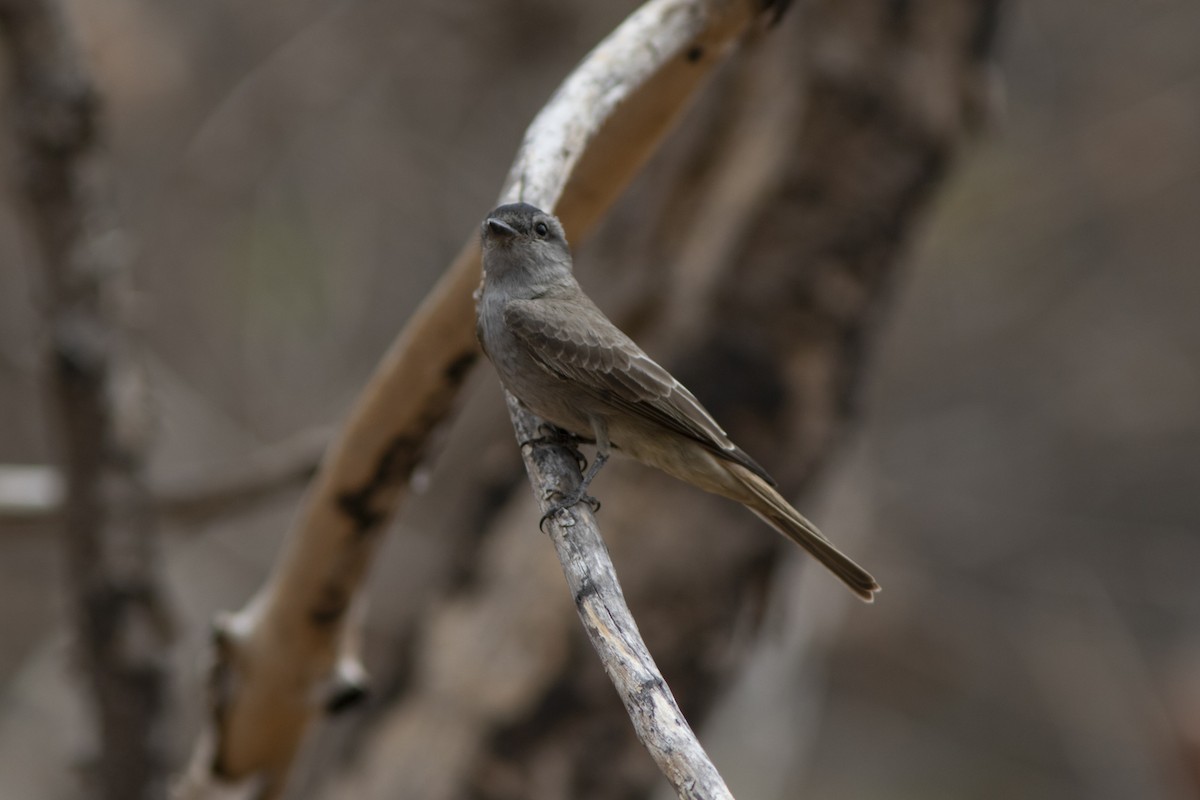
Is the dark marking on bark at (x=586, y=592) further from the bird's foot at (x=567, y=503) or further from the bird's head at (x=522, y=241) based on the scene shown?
the bird's head at (x=522, y=241)

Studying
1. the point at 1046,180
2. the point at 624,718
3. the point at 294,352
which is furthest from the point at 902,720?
the point at 624,718

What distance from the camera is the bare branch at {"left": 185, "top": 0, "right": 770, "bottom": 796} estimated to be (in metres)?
3.52

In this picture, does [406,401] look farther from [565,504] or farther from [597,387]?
[565,504]

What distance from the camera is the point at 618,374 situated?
3791 mm

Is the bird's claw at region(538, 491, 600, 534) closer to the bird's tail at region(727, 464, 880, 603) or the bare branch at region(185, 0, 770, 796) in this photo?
the bird's tail at region(727, 464, 880, 603)

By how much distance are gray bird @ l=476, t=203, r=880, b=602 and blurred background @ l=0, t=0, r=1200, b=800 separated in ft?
15.6

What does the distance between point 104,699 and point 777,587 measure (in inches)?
129

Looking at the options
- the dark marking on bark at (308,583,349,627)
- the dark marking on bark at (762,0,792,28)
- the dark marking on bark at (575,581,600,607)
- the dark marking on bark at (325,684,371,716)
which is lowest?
the dark marking on bark at (575,581,600,607)

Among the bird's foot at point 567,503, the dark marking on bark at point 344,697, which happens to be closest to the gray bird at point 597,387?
the bird's foot at point 567,503

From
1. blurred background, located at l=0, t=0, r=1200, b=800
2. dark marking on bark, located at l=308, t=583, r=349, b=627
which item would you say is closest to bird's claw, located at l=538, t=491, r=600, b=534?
dark marking on bark, located at l=308, t=583, r=349, b=627

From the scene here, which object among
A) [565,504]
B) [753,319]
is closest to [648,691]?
[565,504]

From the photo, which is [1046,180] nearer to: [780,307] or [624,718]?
[780,307]

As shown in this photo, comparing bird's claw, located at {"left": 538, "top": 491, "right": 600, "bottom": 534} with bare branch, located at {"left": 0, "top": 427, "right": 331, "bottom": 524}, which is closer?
bird's claw, located at {"left": 538, "top": 491, "right": 600, "bottom": 534}

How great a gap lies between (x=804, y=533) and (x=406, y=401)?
1.28m
